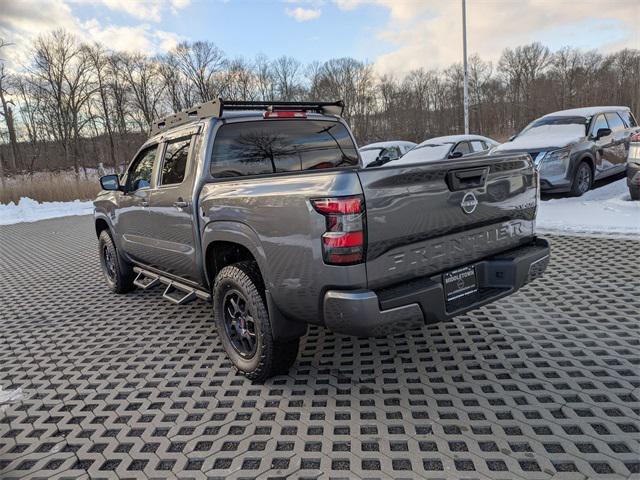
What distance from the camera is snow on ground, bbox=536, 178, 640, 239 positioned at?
6770 millimetres

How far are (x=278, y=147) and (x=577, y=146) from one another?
24.5 feet

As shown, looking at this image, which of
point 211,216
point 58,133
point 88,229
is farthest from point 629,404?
point 58,133

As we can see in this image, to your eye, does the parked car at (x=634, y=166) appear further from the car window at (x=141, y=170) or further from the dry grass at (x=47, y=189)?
the dry grass at (x=47, y=189)

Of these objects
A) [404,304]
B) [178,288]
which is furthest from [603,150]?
[178,288]

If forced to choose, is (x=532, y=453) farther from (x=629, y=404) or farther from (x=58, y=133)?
(x=58, y=133)

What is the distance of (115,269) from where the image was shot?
5.58 m

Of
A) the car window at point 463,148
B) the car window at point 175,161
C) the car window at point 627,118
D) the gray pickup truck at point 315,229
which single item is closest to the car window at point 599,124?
the car window at point 627,118

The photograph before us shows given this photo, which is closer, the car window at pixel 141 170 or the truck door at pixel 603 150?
the car window at pixel 141 170

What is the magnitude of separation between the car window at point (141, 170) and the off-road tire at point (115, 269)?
101cm

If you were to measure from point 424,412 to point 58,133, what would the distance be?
5457cm

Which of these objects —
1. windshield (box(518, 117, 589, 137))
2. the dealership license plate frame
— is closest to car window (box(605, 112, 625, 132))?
windshield (box(518, 117, 589, 137))

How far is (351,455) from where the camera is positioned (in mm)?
2332

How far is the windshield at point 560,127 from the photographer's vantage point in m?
9.31

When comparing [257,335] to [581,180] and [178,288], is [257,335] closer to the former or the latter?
[178,288]
